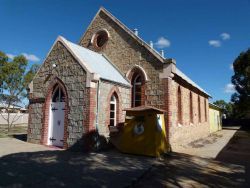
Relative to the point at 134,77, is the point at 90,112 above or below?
below

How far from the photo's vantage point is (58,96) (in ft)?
42.5

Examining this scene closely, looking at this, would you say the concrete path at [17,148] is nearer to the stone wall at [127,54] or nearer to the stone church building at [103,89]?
the stone church building at [103,89]

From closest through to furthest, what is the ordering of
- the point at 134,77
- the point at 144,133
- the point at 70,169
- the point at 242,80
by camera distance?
1. the point at 70,169
2. the point at 144,133
3. the point at 134,77
4. the point at 242,80

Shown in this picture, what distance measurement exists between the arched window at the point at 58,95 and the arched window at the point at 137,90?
4226 millimetres

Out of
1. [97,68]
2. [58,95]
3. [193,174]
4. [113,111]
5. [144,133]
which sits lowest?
[193,174]

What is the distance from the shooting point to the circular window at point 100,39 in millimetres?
16219

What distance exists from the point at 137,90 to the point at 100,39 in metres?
5.15

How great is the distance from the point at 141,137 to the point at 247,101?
34286 millimetres

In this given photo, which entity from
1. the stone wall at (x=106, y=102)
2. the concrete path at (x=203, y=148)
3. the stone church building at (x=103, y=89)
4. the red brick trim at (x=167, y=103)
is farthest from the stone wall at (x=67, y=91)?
the concrete path at (x=203, y=148)

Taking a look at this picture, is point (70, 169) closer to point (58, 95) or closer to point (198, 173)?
point (198, 173)

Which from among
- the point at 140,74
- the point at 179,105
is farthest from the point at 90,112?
the point at 179,105

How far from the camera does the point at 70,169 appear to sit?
7348mm

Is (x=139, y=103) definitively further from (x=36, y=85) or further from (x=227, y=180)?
(x=227, y=180)

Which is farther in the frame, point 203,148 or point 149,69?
point 203,148
